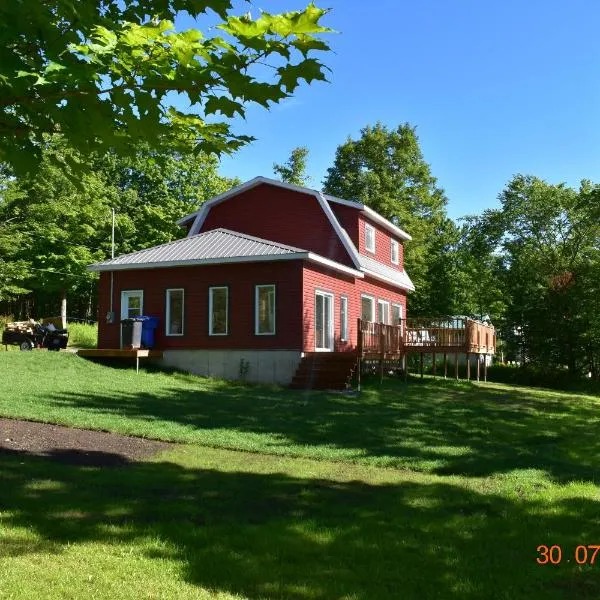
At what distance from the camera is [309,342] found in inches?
797

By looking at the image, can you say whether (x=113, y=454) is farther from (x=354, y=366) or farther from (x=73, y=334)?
(x=73, y=334)

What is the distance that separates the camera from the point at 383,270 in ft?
87.2

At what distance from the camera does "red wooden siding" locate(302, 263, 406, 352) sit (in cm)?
2016

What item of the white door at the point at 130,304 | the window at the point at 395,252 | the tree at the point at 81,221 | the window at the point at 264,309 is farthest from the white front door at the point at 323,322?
the tree at the point at 81,221

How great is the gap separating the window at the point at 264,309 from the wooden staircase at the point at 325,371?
156 cm

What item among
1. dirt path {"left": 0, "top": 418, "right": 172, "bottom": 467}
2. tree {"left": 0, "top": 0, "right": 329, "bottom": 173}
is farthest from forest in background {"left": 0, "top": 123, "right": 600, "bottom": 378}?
tree {"left": 0, "top": 0, "right": 329, "bottom": 173}

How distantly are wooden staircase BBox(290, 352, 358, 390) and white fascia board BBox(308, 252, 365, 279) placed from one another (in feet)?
9.41

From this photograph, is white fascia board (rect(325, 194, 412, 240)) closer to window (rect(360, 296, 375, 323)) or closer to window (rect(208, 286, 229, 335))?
window (rect(360, 296, 375, 323))

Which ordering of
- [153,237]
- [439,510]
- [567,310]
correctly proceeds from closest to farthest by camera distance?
1. [439,510]
2. [567,310]
3. [153,237]

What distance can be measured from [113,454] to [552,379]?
31837 mm

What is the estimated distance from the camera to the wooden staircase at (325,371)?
1878 cm

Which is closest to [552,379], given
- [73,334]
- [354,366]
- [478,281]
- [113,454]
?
[478,281]

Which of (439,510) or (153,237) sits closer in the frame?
(439,510)

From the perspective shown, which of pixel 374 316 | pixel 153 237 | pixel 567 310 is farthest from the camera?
pixel 153 237
